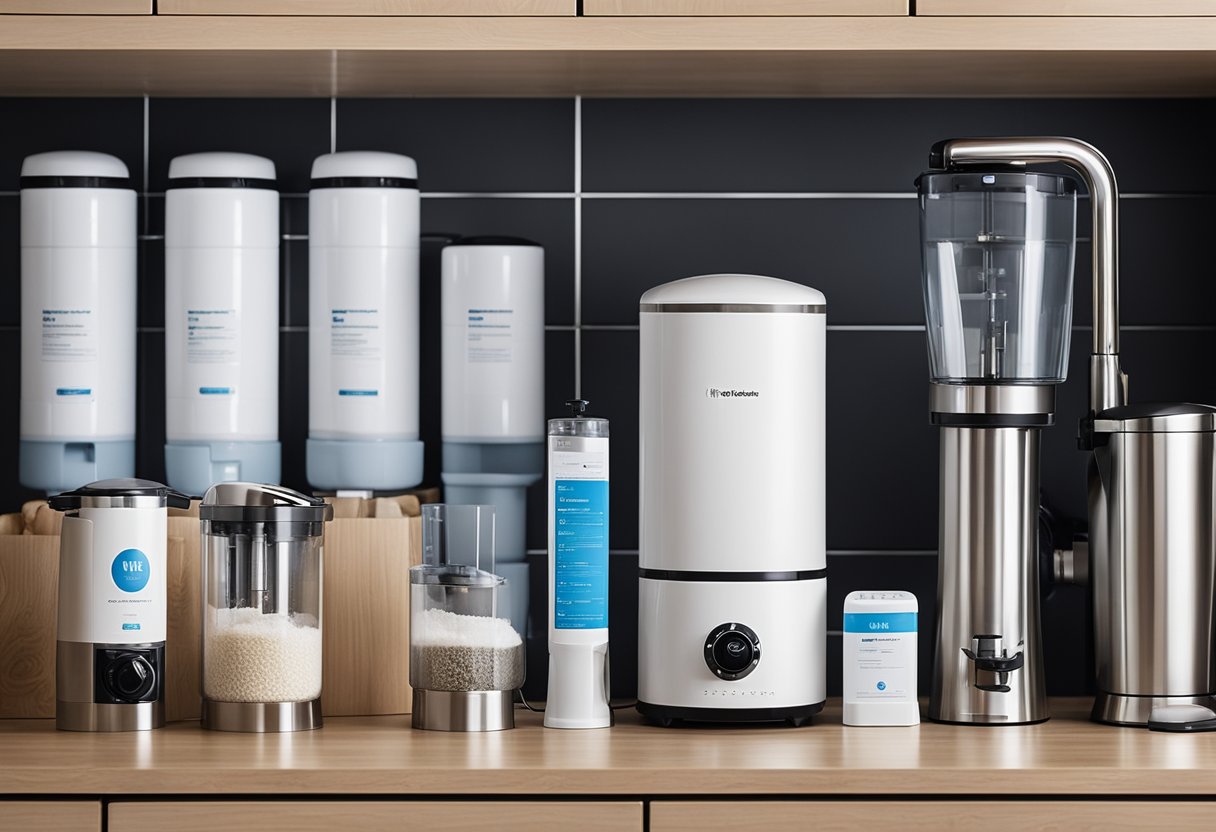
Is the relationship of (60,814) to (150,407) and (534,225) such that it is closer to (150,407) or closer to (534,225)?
(150,407)

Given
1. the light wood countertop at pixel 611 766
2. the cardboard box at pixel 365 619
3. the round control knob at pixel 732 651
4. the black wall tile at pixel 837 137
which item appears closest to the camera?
the light wood countertop at pixel 611 766

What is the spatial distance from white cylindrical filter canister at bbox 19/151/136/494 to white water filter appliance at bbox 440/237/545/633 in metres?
0.39

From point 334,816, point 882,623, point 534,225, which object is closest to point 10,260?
point 534,225

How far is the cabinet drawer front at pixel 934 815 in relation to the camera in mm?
1212

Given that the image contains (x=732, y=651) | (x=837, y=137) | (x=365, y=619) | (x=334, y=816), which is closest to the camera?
(x=334, y=816)

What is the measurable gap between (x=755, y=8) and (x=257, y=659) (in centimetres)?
82

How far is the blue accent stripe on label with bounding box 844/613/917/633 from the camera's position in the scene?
1.40 m

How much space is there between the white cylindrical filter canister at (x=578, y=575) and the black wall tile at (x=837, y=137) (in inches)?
16.7

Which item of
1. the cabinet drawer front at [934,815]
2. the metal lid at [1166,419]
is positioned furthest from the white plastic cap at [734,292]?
the cabinet drawer front at [934,815]

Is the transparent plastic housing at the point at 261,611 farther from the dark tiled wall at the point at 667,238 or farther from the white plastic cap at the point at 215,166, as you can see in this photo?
the white plastic cap at the point at 215,166

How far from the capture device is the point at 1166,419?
1.39 metres

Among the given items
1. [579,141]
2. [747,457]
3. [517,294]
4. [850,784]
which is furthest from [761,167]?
[850,784]

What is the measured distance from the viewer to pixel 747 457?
1378 millimetres

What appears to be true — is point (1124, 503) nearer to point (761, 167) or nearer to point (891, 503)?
point (891, 503)
